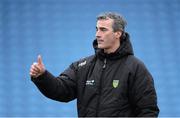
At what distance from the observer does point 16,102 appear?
6.26 metres

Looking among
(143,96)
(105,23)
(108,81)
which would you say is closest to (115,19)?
(105,23)

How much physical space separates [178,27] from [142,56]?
0.62 metres

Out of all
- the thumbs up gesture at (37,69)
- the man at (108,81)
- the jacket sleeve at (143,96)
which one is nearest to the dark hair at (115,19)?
the man at (108,81)

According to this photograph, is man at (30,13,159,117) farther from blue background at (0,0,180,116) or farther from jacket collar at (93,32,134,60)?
blue background at (0,0,180,116)

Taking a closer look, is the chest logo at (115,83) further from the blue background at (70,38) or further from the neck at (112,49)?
the blue background at (70,38)

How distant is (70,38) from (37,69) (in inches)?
137

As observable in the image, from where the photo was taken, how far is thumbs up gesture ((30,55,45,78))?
10.2 feet

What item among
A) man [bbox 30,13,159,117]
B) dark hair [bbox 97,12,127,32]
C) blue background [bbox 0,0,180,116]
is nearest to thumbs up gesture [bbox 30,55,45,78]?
man [bbox 30,13,159,117]

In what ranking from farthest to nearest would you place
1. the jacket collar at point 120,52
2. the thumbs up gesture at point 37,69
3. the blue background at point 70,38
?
the blue background at point 70,38 → the jacket collar at point 120,52 → the thumbs up gesture at point 37,69

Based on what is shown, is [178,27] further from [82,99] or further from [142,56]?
[82,99]

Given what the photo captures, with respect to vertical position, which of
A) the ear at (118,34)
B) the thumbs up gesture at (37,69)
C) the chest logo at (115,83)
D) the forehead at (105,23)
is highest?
the forehead at (105,23)

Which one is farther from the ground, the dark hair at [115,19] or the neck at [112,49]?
the dark hair at [115,19]

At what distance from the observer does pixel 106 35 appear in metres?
3.27

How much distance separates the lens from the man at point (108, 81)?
3121 mm
